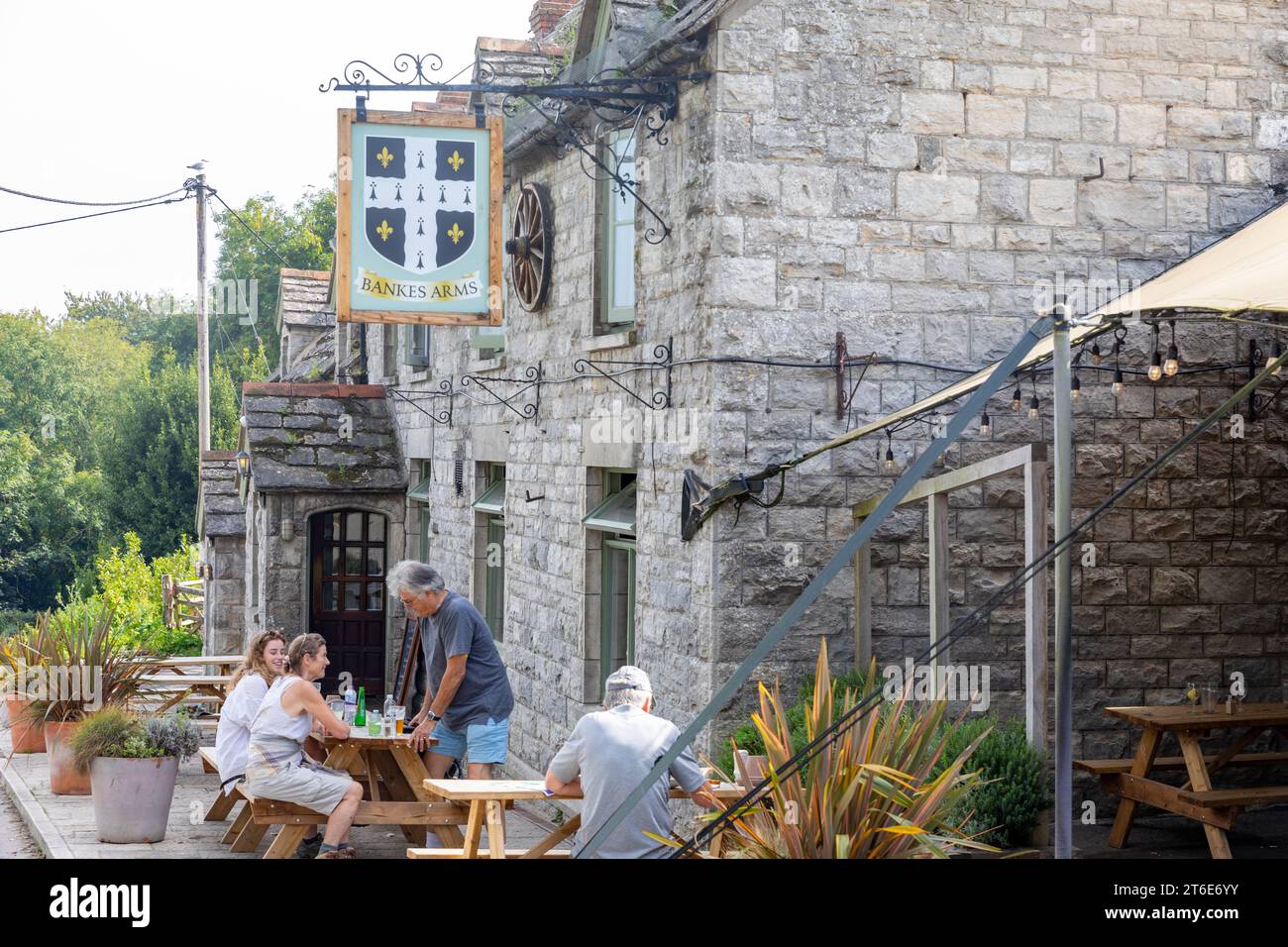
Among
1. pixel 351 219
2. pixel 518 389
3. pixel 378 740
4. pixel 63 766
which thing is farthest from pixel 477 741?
pixel 518 389

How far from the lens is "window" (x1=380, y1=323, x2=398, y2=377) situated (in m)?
18.5

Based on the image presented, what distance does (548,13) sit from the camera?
1526cm

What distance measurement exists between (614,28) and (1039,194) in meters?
Answer: 3.06

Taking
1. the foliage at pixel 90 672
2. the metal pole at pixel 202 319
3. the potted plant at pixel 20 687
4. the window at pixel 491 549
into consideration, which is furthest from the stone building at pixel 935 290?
the metal pole at pixel 202 319

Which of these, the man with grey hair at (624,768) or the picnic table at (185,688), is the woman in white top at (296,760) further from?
the picnic table at (185,688)

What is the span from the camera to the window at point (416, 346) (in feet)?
55.1

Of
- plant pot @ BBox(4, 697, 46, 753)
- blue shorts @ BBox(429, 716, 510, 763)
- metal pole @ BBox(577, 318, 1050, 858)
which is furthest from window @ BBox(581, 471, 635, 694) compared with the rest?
metal pole @ BBox(577, 318, 1050, 858)

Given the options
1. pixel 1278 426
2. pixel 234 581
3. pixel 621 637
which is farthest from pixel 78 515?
pixel 1278 426

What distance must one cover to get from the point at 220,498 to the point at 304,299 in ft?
17.1

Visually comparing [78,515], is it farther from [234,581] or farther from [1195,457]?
[1195,457]

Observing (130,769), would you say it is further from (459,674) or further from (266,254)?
(266,254)

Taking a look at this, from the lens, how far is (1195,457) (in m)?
9.57

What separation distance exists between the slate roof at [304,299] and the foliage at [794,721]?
1708 centimetres

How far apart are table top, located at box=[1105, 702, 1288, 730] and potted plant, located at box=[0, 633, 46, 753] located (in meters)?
7.31
